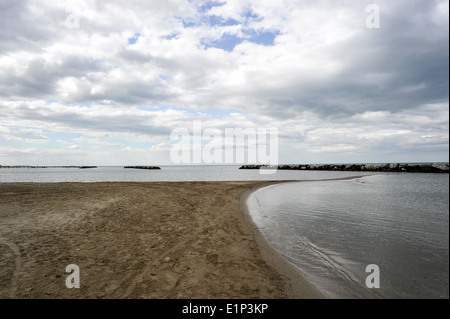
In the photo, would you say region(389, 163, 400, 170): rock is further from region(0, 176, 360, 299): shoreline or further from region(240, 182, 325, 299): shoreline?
region(240, 182, 325, 299): shoreline

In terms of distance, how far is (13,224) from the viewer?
11.5 metres

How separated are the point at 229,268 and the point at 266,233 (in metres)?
5.00

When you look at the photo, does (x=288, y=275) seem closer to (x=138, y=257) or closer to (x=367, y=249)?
(x=367, y=249)

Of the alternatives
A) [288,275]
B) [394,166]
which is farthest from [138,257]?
[394,166]

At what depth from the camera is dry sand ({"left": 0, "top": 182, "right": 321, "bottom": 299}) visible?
234 inches

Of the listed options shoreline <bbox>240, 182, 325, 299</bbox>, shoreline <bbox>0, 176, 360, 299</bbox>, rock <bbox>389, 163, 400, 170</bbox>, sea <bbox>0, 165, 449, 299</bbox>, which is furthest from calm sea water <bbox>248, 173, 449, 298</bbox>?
rock <bbox>389, 163, 400, 170</bbox>

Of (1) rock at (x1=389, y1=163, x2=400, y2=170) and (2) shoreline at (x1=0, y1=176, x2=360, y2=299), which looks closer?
(2) shoreline at (x1=0, y1=176, x2=360, y2=299)

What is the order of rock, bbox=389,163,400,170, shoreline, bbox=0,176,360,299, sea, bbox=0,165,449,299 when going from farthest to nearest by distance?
rock, bbox=389,163,400,170 < sea, bbox=0,165,449,299 < shoreline, bbox=0,176,360,299

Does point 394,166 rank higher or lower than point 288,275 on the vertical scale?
higher

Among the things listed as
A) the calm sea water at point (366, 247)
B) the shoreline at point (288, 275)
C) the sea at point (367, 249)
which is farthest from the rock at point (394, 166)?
the shoreline at point (288, 275)

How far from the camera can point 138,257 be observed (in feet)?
26.5
